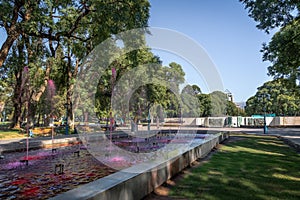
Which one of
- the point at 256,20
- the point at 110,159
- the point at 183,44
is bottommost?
the point at 110,159

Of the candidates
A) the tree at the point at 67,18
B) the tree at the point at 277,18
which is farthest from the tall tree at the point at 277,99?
the tree at the point at 67,18

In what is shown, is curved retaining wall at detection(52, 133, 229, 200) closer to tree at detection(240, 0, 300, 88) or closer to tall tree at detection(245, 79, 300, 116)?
tree at detection(240, 0, 300, 88)

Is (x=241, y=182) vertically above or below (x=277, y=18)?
below

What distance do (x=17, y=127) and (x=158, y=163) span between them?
24.6 meters

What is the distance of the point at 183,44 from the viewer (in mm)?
10922

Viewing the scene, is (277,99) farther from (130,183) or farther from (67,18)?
(130,183)

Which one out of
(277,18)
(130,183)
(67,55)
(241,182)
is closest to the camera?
(130,183)

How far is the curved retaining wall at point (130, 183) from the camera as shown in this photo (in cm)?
393

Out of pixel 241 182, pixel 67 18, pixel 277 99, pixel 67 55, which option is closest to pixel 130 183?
pixel 241 182

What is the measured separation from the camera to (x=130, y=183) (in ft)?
15.6

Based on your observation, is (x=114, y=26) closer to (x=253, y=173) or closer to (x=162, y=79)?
(x=253, y=173)

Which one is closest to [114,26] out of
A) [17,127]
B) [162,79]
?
[17,127]

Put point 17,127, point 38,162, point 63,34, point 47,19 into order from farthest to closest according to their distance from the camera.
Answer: point 17,127, point 63,34, point 47,19, point 38,162

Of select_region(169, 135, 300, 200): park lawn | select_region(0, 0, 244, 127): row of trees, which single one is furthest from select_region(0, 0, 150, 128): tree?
select_region(169, 135, 300, 200): park lawn
